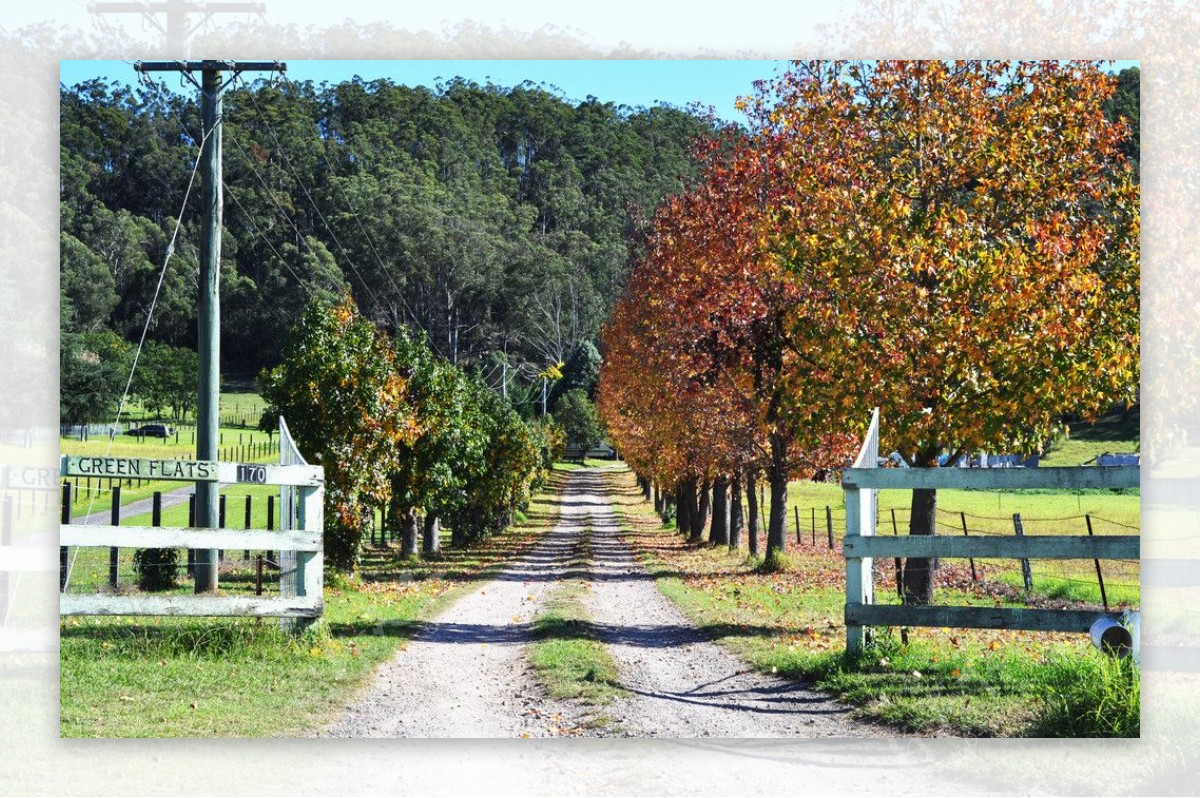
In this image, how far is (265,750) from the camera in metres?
7.16

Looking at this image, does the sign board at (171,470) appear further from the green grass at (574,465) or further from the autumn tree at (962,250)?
the green grass at (574,465)

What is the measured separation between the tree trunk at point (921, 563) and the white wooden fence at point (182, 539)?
5655mm

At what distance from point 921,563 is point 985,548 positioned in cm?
343

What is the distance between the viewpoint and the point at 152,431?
11.2 metres

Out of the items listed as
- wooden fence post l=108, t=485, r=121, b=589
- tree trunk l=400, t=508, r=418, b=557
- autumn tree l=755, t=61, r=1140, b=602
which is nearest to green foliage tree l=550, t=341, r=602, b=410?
tree trunk l=400, t=508, r=418, b=557

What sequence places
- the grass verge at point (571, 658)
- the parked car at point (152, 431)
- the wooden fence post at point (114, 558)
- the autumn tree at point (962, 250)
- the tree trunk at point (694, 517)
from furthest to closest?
1. the tree trunk at point (694, 517)
2. the wooden fence post at point (114, 558)
3. the parked car at point (152, 431)
4. the autumn tree at point (962, 250)
5. the grass verge at point (571, 658)

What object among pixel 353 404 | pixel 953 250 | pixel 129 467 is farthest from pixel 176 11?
pixel 353 404

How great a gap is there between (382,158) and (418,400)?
862 cm

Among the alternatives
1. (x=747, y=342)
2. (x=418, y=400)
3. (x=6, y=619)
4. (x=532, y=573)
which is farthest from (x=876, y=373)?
(x=418, y=400)

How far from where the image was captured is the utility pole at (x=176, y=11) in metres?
9.10

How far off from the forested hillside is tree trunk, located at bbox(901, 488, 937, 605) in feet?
14.4

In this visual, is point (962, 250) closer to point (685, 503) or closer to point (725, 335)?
point (725, 335)

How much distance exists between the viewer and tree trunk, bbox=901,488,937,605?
449 inches

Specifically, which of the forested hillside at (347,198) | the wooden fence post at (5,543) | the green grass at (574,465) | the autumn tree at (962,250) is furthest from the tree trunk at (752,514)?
the green grass at (574,465)
